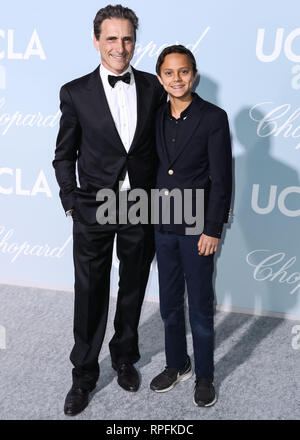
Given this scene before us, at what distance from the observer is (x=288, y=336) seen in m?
3.19

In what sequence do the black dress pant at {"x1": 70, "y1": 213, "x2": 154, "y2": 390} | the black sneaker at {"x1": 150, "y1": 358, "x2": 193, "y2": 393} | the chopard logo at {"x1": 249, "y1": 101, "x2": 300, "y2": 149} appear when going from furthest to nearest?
the chopard logo at {"x1": 249, "y1": 101, "x2": 300, "y2": 149}, the black sneaker at {"x1": 150, "y1": 358, "x2": 193, "y2": 393}, the black dress pant at {"x1": 70, "y1": 213, "x2": 154, "y2": 390}

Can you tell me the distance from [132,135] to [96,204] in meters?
0.37

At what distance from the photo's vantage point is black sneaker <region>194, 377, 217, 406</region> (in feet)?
8.07

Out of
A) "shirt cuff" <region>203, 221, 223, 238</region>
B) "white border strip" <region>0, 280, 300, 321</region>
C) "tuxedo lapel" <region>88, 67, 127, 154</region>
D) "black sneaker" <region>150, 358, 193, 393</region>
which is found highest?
"tuxedo lapel" <region>88, 67, 127, 154</region>

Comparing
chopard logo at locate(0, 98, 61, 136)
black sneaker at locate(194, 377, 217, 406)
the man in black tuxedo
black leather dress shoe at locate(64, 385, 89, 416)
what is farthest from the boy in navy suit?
chopard logo at locate(0, 98, 61, 136)

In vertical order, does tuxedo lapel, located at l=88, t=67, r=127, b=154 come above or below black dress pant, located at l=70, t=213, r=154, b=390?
above

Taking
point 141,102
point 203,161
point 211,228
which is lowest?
point 211,228

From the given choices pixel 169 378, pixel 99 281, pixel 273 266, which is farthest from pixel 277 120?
pixel 169 378

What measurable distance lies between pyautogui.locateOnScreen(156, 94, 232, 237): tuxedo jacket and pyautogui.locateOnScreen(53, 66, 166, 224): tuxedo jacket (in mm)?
79

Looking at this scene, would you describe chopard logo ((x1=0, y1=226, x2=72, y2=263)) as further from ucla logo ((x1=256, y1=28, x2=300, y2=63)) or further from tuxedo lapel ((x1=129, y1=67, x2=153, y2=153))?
ucla logo ((x1=256, y1=28, x2=300, y2=63))

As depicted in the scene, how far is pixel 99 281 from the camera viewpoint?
7.96ft

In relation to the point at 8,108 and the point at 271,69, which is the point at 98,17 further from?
the point at 8,108

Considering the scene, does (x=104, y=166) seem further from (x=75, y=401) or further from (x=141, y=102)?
(x=75, y=401)

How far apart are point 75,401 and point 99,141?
1.27 metres
